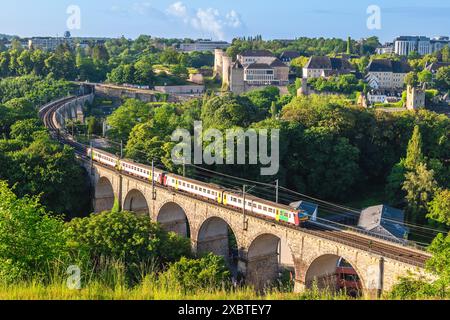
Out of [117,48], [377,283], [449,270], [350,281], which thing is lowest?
[350,281]

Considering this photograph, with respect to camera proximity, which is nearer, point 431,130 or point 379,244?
point 379,244

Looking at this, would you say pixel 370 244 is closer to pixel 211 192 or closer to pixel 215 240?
pixel 211 192

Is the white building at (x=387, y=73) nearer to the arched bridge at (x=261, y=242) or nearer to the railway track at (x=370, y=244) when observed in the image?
the arched bridge at (x=261, y=242)

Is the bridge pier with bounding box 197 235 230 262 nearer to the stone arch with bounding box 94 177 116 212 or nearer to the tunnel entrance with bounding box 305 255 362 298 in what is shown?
the tunnel entrance with bounding box 305 255 362 298

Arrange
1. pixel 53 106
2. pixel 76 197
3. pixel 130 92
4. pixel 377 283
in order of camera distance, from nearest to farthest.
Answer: pixel 377 283, pixel 76 197, pixel 53 106, pixel 130 92

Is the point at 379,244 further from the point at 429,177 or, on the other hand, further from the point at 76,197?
the point at 76,197

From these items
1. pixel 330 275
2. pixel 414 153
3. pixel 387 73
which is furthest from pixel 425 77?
pixel 330 275

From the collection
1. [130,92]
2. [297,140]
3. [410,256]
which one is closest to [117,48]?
[130,92]
